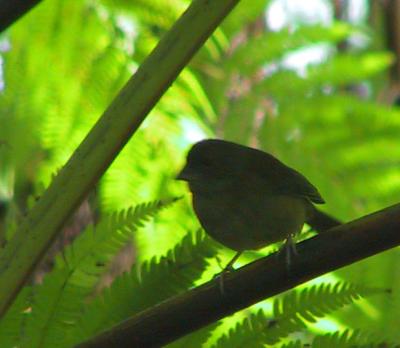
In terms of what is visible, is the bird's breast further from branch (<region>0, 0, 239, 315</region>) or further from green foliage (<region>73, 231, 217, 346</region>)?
branch (<region>0, 0, 239, 315</region>)

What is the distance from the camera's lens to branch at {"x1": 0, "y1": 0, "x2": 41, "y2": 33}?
6.33 feet

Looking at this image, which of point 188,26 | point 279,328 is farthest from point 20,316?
point 188,26

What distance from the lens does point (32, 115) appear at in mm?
3111

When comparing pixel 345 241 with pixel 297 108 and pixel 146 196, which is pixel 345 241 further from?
pixel 297 108

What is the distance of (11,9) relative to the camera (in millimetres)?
1936

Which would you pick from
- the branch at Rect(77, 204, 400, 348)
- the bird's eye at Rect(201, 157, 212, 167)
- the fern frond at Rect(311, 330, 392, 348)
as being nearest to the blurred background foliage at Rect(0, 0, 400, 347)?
the bird's eye at Rect(201, 157, 212, 167)

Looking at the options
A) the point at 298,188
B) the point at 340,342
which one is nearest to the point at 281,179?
the point at 298,188

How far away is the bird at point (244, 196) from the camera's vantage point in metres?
2.65

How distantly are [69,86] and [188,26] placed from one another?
1475 mm

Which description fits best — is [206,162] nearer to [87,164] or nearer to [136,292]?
[136,292]

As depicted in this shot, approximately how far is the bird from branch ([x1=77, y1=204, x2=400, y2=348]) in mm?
848

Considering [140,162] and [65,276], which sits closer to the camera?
[65,276]

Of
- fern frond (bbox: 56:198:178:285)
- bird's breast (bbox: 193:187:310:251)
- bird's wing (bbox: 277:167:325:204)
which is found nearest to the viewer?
fern frond (bbox: 56:198:178:285)

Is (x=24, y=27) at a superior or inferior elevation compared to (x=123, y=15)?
inferior
